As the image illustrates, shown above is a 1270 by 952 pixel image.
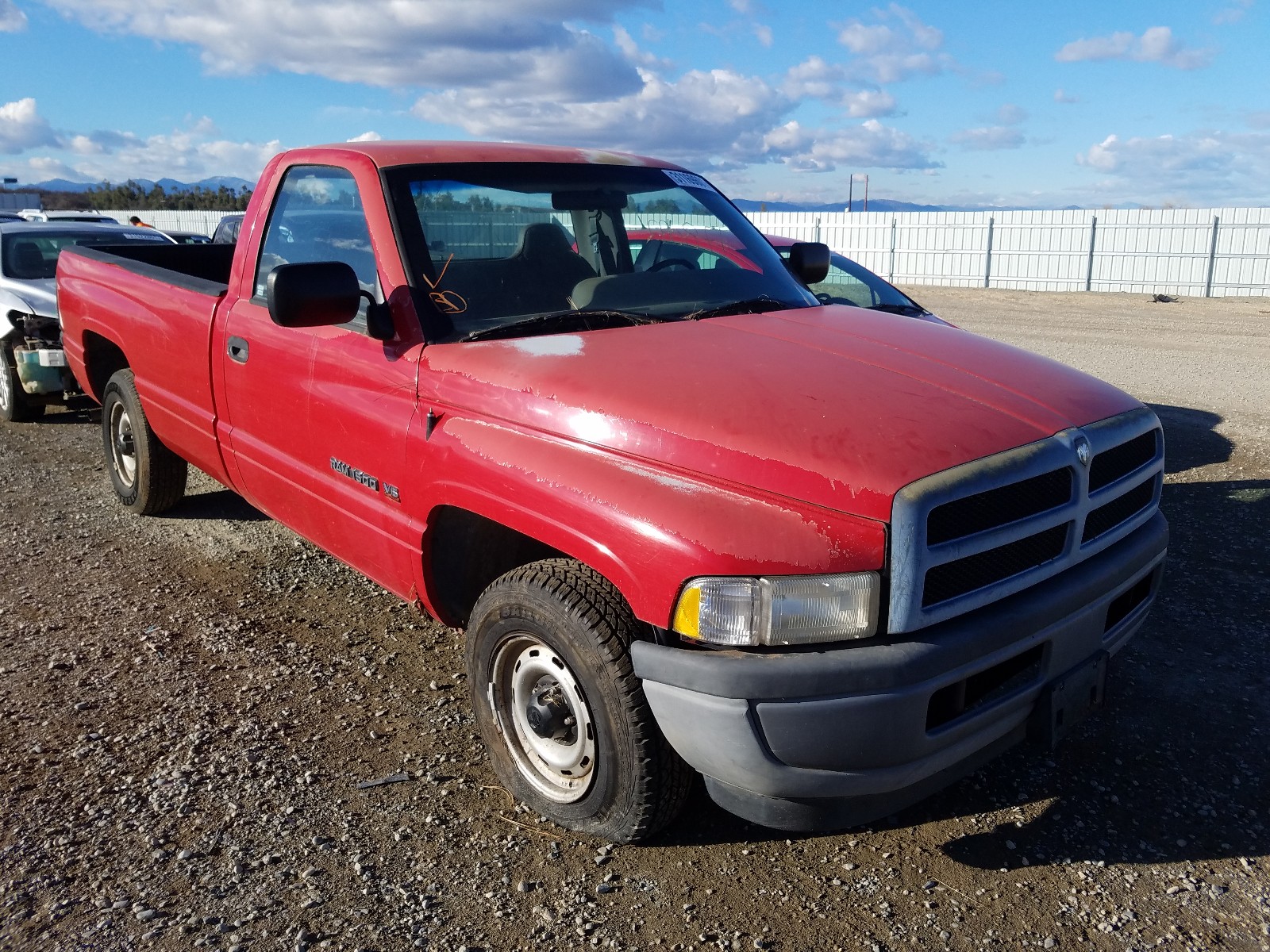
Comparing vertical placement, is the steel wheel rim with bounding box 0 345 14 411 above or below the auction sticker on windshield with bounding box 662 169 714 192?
below

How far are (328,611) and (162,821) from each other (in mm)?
1747

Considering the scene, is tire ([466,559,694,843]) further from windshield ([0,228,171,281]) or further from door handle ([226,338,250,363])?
windshield ([0,228,171,281])

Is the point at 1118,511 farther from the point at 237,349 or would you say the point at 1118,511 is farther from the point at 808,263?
the point at 237,349

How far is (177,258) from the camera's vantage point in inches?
254

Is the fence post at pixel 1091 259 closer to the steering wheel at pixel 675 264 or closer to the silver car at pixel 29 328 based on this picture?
the silver car at pixel 29 328

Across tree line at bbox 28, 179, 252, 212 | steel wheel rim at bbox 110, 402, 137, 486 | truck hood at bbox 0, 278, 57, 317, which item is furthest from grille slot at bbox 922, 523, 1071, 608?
tree line at bbox 28, 179, 252, 212

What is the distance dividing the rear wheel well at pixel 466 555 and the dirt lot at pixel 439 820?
1.74 ft

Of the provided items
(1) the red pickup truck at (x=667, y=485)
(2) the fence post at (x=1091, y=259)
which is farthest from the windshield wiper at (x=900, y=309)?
(2) the fence post at (x=1091, y=259)

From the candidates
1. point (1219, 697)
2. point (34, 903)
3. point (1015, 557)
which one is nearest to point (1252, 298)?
point (1219, 697)

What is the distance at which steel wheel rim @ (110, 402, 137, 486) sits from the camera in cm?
607

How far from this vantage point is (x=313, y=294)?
311cm

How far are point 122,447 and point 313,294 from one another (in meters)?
3.77

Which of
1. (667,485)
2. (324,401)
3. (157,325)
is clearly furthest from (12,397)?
(667,485)

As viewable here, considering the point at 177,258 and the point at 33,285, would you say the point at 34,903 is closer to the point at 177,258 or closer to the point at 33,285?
the point at 177,258
